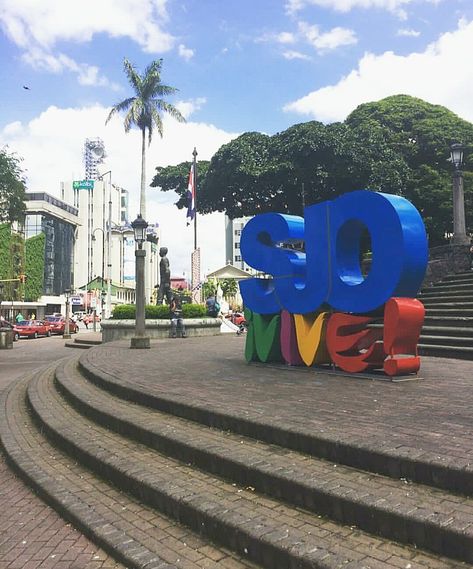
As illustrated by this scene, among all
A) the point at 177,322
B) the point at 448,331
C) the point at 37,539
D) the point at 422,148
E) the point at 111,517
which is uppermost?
the point at 422,148

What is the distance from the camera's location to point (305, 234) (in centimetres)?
841

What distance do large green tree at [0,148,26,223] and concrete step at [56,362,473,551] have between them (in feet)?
58.4

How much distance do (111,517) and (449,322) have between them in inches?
366

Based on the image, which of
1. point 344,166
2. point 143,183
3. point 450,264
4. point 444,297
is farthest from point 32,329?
point 444,297

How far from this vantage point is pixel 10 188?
20.7 metres

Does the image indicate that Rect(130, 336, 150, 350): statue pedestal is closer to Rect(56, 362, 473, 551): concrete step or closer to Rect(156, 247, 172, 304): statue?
Rect(156, 247, 172, 304): statue

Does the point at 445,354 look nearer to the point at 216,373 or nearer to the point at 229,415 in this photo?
the point at 216,373

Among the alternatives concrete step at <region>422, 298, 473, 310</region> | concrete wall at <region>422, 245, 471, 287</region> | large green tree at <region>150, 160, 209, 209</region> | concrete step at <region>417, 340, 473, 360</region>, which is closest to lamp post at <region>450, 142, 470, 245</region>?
concrete wall at <region>422, 245, 471, 287</region>

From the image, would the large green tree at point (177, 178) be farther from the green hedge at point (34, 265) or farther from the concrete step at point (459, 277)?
the green hedge at point (34, 265)

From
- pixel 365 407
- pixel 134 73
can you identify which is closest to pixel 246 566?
pixel 365 407

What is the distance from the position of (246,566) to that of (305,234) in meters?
6.08

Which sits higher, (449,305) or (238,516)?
(449,305)

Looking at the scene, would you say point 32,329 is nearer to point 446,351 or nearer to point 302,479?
point 446,351

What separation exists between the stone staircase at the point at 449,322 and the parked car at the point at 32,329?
26.8 m
